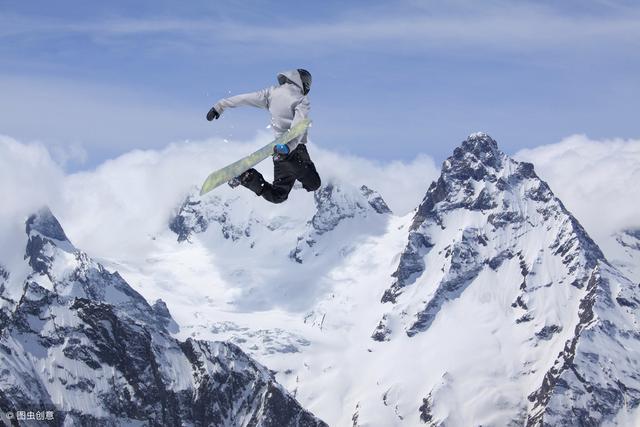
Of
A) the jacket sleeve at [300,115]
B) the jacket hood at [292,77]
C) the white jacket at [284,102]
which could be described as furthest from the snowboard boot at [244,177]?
the jacket hood at [292,77]

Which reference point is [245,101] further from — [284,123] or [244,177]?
[244,177]

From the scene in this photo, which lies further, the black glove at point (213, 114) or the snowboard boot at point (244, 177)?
the snowboard boot at point (244, 177)

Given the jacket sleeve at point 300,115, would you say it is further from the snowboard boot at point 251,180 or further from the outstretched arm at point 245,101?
the snowboard boot at point 251,180

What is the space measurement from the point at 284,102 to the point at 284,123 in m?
0.55

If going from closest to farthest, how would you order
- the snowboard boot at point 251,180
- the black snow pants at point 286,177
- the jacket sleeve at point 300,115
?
the jacket sleeve at point 300,115
the black snow pants at point 286,177
the snowboard boot at point 251,180

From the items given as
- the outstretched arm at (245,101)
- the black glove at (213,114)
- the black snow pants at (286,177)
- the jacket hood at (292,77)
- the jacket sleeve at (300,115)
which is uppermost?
the jacket hood at (292,77)

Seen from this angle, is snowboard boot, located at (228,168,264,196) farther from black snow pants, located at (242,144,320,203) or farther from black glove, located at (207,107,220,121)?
black glove, located at (207,107,220,121)

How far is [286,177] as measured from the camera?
109 feet

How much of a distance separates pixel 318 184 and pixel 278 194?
123 centimetres

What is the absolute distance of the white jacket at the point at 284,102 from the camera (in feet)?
107

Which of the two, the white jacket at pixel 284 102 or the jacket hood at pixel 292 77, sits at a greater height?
the jacket hood at pixel 292 77

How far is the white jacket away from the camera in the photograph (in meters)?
32.8

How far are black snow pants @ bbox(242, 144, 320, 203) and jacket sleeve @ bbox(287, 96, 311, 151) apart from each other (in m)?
0.28

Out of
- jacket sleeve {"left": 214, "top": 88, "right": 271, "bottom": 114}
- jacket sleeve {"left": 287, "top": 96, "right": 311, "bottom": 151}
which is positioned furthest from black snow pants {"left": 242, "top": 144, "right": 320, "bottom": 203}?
jacket sleeve {"left": 214, "top": 88, "right": 271, "bottom": 114}
